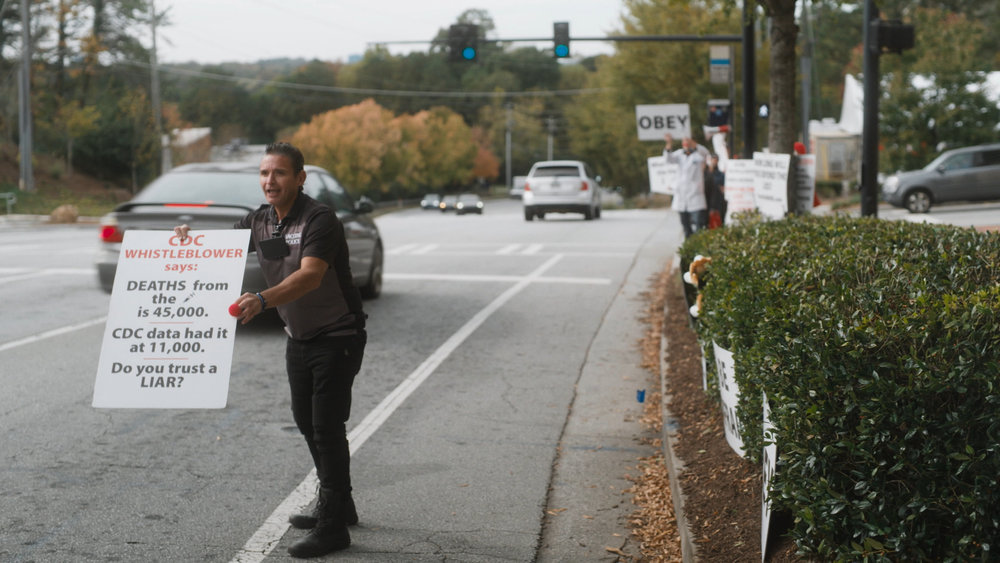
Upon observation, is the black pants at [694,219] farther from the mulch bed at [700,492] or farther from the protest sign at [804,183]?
the mulch bed at [700,492]

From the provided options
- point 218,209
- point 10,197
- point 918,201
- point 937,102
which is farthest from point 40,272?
point 10,197

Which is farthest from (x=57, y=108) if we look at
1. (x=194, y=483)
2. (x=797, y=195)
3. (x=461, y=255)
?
(x=194, y=483)

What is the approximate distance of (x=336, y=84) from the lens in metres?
120

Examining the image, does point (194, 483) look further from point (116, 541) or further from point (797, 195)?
point (797, 195)

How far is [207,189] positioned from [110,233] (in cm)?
106

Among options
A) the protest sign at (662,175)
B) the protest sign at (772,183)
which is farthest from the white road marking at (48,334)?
the protest sign at (662,175)

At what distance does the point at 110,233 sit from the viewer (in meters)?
11.0

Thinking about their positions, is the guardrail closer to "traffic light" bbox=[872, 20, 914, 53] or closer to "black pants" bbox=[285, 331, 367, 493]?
"traffic light" bbox=[872, 20, 914, 53]

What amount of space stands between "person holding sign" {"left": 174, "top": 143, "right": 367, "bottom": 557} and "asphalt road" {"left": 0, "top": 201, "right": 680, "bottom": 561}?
0.29 meters

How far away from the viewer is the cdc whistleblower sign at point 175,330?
4605 mm

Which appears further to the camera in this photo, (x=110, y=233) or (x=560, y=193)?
(x=560, y=193)

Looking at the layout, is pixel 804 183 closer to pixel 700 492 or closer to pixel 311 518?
pixel 700 492

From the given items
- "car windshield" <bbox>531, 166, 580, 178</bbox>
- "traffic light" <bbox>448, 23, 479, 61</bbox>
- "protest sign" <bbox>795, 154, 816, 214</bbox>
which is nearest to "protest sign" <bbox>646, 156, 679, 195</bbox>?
"traffic light" <bbox>448, 23, 479, 61</bbox>

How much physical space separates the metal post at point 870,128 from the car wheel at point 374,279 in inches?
224
